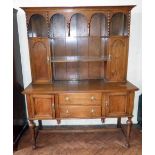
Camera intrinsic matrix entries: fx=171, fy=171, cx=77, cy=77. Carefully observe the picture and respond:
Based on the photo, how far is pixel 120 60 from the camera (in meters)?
2.55

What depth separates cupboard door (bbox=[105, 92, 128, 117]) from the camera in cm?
229

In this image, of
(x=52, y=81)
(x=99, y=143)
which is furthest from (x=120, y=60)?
(x=99, y=143)

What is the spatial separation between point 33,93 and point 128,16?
1.67 m

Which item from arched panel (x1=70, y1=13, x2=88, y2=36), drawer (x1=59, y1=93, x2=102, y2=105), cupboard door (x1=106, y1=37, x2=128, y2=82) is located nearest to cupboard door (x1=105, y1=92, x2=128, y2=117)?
drawer (x1=59, y1=93, x2=102, y2=105)

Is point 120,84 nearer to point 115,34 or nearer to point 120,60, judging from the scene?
point 120,60

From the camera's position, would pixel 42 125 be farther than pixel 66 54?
Yes

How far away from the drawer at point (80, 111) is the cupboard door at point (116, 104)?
0.15 metres

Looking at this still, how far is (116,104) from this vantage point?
2.33 metres

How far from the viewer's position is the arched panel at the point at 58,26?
2.60 metres

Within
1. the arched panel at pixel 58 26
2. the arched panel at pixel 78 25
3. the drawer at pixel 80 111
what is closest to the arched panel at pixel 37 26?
the arched panel at pixel 58 26

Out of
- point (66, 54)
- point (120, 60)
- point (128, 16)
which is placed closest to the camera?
point (128, 16)
